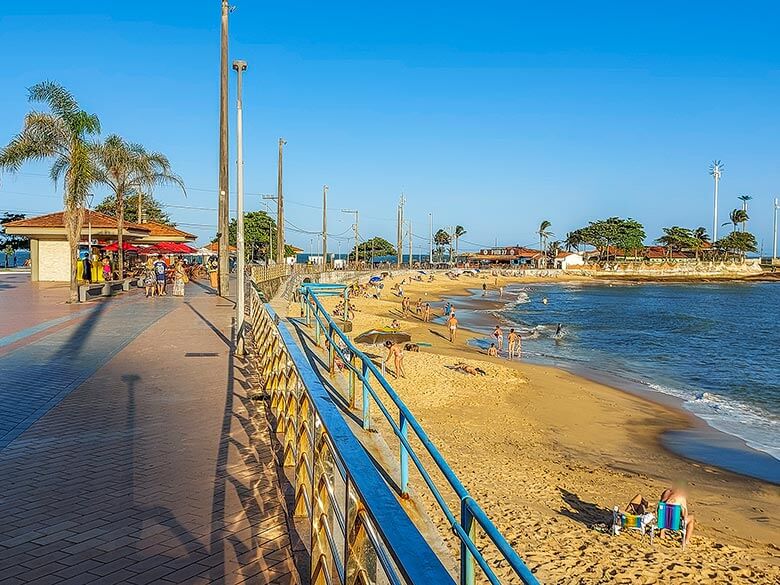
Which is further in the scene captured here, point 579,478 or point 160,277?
point 160,277

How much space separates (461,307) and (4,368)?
46890 millimetres

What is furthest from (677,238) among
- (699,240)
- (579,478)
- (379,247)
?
(579,478)

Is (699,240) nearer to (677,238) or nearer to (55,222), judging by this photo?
(677,238)

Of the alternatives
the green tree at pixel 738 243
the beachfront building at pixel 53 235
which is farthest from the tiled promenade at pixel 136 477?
the green tree at pixel 738 243

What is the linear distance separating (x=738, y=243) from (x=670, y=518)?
547 ft

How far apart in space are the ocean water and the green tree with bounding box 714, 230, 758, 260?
10035 centimetres

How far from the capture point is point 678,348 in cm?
3466

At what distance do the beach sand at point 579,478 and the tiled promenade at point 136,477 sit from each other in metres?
2.40

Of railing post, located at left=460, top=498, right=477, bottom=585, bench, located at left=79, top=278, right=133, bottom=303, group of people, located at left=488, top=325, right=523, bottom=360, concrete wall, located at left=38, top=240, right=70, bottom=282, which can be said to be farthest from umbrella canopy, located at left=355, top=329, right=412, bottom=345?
railing post, located at left=460, top=498, right=477, bottom=585

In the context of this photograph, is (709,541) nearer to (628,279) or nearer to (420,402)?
(420,402)

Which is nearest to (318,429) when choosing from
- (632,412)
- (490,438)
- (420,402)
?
(490,438)

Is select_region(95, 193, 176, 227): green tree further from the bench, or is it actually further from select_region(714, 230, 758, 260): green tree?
select_region(714, 230, 758, 260): green tree

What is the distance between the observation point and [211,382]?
34.3 ft

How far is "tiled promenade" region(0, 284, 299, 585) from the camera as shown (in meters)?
4.30
